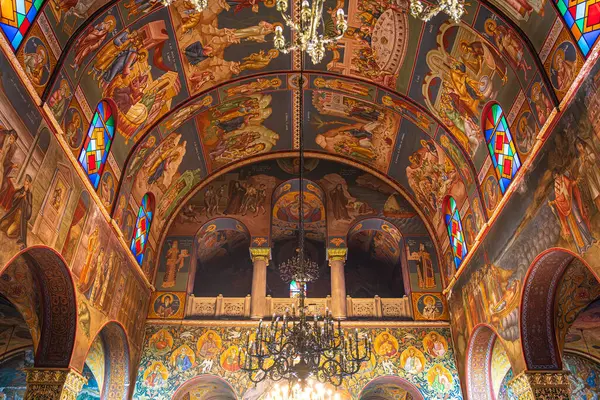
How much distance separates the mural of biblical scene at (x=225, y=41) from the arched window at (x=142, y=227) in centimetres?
371

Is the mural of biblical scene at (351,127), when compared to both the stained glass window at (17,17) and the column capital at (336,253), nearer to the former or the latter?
the column capital at (336,253)

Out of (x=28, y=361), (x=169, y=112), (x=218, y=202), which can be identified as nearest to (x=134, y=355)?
(x=28, y=361)

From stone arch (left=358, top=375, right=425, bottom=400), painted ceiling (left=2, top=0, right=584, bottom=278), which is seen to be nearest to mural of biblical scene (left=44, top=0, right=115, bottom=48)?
painted ceiling (left=2, top=0, right=584, bottom=278)

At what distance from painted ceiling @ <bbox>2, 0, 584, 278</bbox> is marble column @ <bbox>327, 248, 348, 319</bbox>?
3.16 m

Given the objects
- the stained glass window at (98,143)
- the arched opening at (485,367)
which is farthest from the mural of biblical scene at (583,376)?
the stained glass window at (98,143)

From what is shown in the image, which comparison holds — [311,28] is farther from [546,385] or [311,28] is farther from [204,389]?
[204,389]

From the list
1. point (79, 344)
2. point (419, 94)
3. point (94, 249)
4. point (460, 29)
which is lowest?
point (79, 344)

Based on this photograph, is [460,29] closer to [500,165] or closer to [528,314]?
[500,165]

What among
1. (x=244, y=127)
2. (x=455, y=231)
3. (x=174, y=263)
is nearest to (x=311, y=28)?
(x=244, y=127)

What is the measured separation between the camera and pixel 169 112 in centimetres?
1250

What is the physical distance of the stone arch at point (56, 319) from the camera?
367 inches

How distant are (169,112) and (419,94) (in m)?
6.69

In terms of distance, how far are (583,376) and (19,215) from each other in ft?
53.6

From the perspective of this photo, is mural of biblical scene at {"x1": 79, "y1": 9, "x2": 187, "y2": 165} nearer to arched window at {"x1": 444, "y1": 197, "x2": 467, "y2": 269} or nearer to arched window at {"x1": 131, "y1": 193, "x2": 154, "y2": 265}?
arched window at {"x1": 131, "y1": 193, "x2": 154, "y2": 265}
